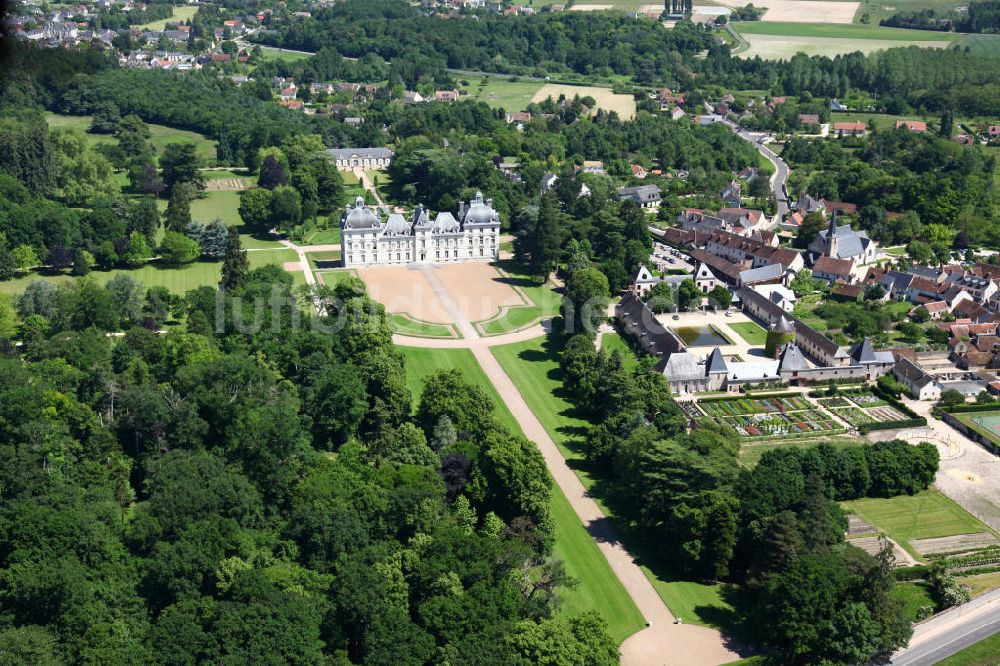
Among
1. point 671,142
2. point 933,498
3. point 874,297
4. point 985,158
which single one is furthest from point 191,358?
point 985,158

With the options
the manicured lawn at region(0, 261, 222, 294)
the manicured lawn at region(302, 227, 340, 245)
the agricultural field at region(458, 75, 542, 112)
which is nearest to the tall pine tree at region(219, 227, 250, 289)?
the manicured lawn at region(0, 261, 222, 294)

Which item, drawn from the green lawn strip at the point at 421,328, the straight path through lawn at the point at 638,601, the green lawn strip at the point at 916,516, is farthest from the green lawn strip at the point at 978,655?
the green lawn strip at the point at 421,328

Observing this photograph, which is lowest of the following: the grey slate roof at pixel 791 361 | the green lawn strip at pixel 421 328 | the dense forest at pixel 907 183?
the green lawn strip at pixel 421 328

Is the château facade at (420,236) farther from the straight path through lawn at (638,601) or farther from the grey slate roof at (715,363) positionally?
the straight path through lawn at (638,601)

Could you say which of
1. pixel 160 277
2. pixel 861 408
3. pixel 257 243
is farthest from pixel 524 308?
pixel 160 277

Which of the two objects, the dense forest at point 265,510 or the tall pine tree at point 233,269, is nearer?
the dense forest at point 265,510

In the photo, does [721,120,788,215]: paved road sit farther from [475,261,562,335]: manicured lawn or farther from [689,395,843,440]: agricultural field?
[689,395,843,440]: agricultural field
